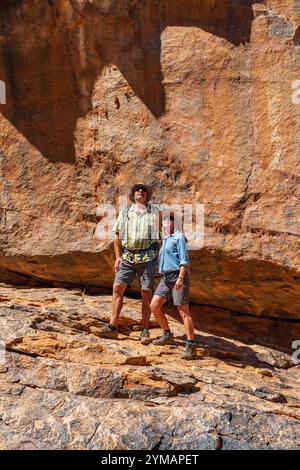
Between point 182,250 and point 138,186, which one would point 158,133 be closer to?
point 138,186

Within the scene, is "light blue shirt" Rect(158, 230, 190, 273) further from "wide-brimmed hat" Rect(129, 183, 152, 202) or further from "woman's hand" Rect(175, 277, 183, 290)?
"wide-brimmed hat" Rect(129, 183, 152, 202)

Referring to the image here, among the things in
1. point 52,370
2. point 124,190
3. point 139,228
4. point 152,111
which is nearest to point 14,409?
point 52,370

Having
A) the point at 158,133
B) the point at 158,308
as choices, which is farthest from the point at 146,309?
the point at 158,133

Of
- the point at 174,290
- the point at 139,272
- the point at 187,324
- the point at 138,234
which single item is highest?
the point at 138,234

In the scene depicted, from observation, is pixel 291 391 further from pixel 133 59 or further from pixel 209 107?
pixel 133 59

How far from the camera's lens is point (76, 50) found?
8203 millimetres

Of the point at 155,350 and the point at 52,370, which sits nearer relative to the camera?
the point at 52,370

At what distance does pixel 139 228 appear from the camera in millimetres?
7254

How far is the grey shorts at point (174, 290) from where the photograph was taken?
22.7 ft

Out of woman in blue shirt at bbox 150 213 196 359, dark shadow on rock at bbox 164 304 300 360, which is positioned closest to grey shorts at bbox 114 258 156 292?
woman in blue shirt at bbox 150 213 196 359

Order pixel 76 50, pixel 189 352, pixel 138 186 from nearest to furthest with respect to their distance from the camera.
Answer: pixel 189 352 → pixel 138 186 → pixel 76 50

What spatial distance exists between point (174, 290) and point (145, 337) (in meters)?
0.62

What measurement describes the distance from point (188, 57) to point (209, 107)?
0.67m
